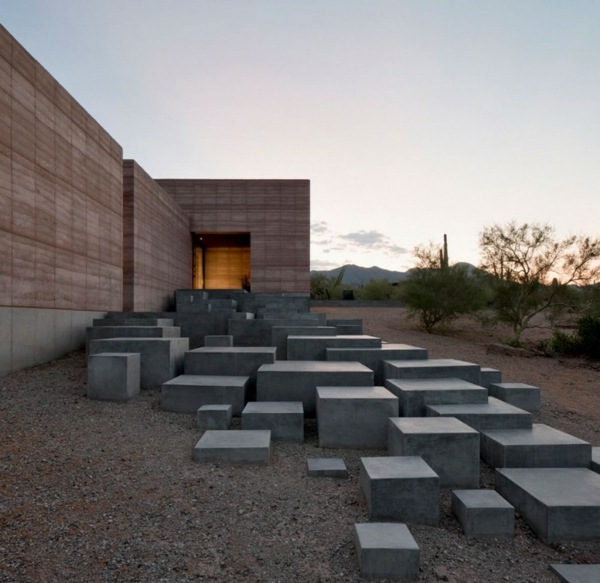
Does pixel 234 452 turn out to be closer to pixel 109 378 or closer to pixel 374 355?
pixel 109 378

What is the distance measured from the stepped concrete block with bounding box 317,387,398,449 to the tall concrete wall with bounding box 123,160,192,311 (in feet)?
24.0

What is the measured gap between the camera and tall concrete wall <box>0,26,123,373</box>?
18.8 feet

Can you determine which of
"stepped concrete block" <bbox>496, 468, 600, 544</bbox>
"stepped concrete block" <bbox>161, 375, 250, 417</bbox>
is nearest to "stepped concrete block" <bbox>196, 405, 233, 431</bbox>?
"stepped concrete block" <bbox>161, 375, 250, 417</bbox>

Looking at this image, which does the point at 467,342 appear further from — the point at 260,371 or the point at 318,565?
the point at 318,565

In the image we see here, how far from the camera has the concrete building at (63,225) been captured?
19.0 feet

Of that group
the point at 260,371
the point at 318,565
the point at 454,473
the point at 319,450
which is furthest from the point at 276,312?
the point at 318,565

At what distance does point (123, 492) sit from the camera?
2895 mm

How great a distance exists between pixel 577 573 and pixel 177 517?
2.49 meters

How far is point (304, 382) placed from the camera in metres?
4.79

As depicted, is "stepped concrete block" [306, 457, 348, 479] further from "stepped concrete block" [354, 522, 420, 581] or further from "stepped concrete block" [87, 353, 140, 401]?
"stepped concrete block" [87, 353, 140, 401]

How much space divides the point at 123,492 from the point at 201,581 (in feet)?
3.78

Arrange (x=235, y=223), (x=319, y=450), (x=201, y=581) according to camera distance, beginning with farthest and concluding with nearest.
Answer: (x=235, y=223)
(x=319, y=450)
(x=201, y=581)

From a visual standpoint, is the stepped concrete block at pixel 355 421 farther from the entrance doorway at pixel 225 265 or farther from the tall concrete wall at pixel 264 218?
the entrance doorway at pixel 225 265

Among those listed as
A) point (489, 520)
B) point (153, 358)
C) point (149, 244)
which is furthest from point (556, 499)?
point (149, 244)
